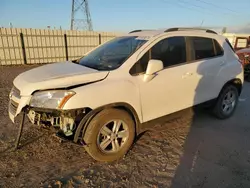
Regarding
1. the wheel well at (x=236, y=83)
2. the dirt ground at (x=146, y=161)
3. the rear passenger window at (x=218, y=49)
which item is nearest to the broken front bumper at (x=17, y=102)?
the dirt ground at (x=146, y=161)

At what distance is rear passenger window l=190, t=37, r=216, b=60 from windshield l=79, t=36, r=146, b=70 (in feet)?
3.48

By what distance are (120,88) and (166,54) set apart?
3.50 feet

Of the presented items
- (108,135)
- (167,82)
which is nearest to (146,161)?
(108,135)

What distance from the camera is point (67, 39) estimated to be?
1376 cm

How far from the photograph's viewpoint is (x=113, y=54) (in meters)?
3.42

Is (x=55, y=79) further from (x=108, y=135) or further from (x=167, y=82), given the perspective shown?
(x=167, y=82)

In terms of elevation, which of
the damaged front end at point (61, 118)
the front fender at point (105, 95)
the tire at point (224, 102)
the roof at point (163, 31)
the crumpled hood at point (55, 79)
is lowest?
the tire at point (224, 102)

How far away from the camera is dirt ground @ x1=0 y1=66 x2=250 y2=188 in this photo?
8.40ft

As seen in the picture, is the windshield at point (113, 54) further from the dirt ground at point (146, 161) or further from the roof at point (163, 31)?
the dirt ground at point (146, 161)

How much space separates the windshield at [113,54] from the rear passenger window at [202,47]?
1.06m

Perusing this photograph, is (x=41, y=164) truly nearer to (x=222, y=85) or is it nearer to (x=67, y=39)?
(x=222, y=85)

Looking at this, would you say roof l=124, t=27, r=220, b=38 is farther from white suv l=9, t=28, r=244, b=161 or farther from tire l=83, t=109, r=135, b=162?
tire l=83, t=109, r=135, b=162

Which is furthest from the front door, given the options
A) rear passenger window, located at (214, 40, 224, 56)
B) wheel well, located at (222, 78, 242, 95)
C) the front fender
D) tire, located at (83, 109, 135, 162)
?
wheel well, located at (222, 78, 242, 95)

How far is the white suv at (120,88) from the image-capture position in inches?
102
